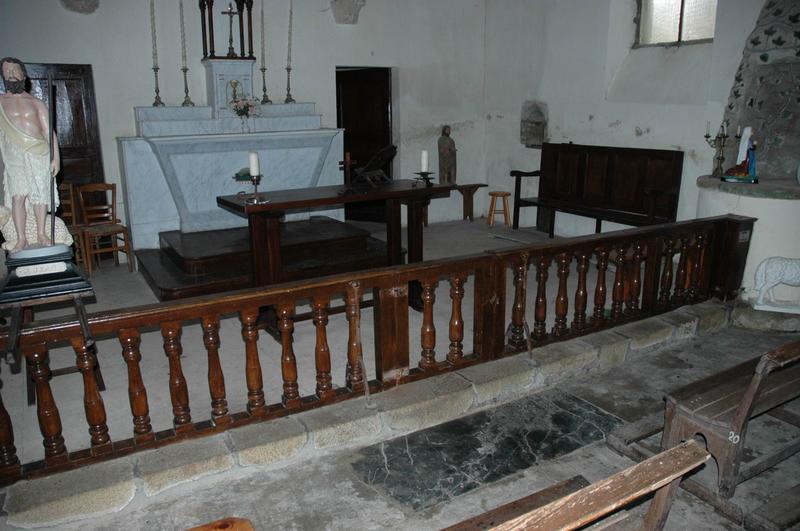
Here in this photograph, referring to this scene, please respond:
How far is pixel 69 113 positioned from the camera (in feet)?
20.1

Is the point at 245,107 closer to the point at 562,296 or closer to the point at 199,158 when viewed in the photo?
the point at 199,158

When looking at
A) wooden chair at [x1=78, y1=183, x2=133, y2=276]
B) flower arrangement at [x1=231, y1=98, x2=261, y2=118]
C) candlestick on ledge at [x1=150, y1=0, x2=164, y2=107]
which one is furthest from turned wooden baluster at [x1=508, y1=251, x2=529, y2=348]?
candlestick on ledge at [x1=150, y1=0, x2=164, y2=107]

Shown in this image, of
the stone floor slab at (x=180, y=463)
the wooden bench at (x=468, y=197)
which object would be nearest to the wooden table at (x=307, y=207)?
the stone floor slab at (x=180, y=463)

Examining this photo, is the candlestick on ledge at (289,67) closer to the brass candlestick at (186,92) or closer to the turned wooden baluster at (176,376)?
the brass candlestick at (186,92)

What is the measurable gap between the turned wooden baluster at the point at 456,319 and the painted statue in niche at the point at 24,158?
2005 millimetres

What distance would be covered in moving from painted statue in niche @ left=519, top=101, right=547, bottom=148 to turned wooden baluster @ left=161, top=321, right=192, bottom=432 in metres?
6.25

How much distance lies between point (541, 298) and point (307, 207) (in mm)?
1899

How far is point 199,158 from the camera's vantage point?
6.40m

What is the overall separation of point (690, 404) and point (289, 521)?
1756 mm

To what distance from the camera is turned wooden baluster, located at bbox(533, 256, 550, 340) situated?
11.7ft

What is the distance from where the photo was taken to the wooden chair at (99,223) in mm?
5980

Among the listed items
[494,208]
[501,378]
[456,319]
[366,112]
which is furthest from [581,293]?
[366,112]

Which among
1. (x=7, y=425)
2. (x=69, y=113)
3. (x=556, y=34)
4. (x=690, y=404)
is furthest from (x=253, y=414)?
(x=556, y=34)

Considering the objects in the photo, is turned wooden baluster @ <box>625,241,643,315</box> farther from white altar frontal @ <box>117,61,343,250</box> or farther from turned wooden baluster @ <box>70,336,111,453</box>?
white altar frontal @ <box>117,61,343,250</box>
